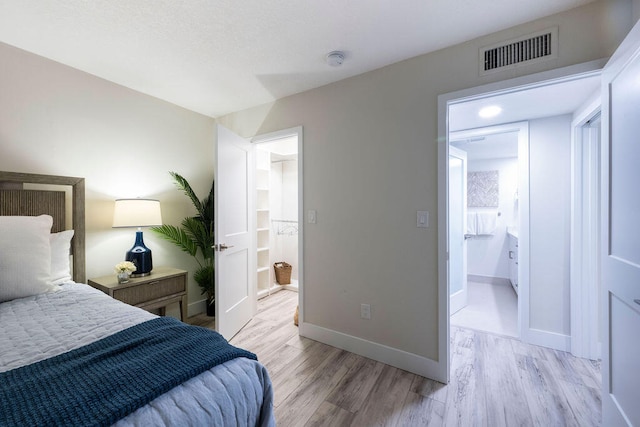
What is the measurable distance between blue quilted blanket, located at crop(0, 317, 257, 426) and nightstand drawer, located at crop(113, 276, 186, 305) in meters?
1.31

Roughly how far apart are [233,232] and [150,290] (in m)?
0.86

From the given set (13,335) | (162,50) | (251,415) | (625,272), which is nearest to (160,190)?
(162,50)

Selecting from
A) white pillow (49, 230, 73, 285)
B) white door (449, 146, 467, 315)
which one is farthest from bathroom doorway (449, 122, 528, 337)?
white pillow (49, 230, 73, 285)

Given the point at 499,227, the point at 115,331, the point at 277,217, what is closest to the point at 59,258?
the point at 115,331

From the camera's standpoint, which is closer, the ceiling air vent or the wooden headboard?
the ceiling air vent

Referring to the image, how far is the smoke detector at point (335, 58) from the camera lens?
1.97m

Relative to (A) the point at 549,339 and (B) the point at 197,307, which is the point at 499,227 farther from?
(B) the point at 197,307

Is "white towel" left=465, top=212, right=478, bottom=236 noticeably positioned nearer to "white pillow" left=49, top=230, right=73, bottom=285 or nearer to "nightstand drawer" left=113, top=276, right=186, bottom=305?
"nightstand drawer" left=113, top=276, right=186, bottom=305

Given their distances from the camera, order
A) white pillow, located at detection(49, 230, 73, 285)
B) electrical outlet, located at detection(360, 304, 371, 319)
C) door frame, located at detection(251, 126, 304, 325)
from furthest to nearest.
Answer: door frame, located at detection(251, 126, 304, 325), electrical outlet, located at detection(360, 304, 371, 319), white pillow, located at detection(49, 230, 73, 285)

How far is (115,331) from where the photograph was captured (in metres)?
1.15

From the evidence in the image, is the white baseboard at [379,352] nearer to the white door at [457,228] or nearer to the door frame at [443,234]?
the door frame at [443,234]

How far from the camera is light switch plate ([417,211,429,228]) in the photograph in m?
2.00

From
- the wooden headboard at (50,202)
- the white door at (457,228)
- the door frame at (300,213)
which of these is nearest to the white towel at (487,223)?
the white door at (457,228)

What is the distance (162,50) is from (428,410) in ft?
9.94
